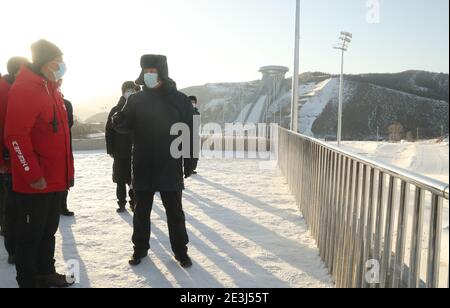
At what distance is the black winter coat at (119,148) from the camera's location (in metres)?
5.76

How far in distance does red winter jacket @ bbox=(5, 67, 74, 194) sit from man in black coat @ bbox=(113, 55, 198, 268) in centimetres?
67

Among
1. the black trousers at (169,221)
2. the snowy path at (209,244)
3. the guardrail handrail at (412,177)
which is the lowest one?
the snowy path at (209,244)

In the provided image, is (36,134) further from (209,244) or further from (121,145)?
(121,145)

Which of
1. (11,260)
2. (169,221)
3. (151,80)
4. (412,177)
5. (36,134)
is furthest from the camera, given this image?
(169,221)

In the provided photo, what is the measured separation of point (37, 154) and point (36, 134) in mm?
160

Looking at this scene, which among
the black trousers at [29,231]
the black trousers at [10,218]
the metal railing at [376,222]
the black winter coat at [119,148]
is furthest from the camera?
the black winter coat at [119,148]

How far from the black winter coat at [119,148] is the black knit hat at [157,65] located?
1.94 meters

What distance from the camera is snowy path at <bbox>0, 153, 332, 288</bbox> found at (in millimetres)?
3705

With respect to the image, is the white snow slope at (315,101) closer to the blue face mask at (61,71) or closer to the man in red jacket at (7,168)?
the man in red jacket at (7,168)

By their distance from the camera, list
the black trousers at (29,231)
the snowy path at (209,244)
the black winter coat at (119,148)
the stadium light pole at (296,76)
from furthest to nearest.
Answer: the stadium light pole at (296,76), the black winter coat at (119,148), the snowy path at (209,244), the black trousers at (29,231)

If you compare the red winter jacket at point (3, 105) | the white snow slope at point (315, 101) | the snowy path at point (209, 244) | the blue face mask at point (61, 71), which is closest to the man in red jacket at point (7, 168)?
the red winter jacket at point (3, 105)

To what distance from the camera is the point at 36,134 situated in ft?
10.3

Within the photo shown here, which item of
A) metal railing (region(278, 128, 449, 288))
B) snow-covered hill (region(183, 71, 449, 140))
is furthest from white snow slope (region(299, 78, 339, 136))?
metal railing (region(278, 128, 449, 288))

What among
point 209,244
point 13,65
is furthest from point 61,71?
point 209,244
